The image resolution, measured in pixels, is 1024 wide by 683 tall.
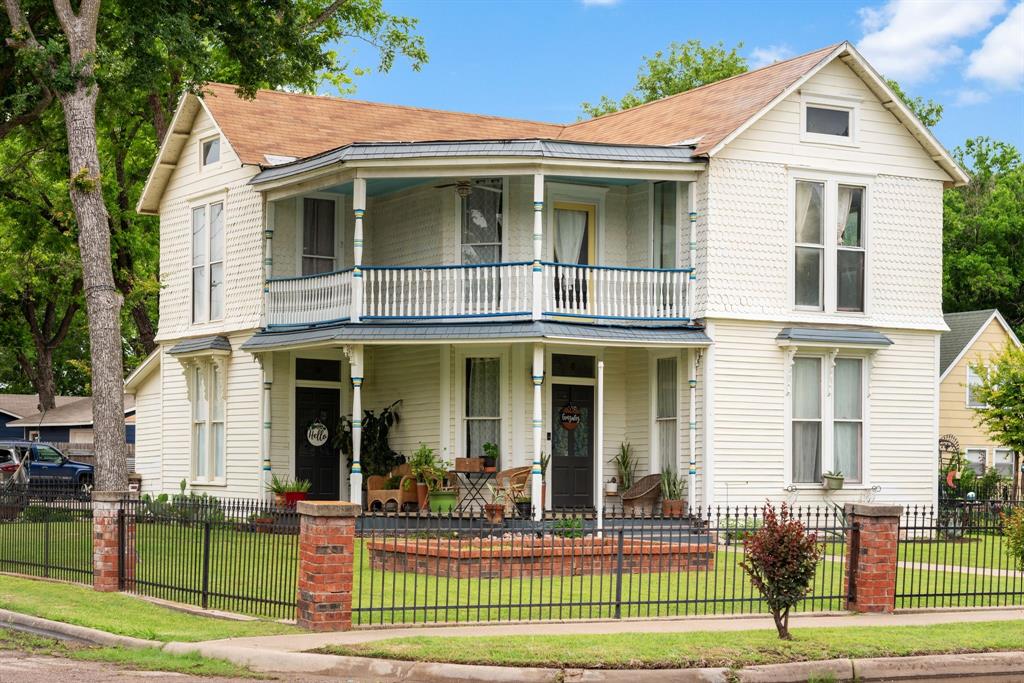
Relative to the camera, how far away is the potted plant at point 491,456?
25.7 metres

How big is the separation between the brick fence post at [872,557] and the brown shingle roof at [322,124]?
1552 cm

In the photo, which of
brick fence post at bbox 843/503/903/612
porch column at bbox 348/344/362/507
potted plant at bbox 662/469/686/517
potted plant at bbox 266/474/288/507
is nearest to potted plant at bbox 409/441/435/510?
porch column at bbox 348/344/362/507

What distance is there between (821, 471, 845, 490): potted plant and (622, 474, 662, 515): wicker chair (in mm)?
2974

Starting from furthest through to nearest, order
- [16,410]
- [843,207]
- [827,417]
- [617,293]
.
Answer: [16,410] → [843,207] → [827,417] → [617,293]

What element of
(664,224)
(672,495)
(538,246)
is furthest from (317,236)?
(672,495)

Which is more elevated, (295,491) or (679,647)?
(295,491)

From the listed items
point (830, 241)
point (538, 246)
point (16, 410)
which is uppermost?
point (830, 241)

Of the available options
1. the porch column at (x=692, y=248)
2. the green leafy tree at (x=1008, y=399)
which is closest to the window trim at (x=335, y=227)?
the porch column at (x=692, y=248)

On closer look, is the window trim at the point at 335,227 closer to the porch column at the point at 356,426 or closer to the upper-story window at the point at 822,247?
the porch column at the point at 356,426

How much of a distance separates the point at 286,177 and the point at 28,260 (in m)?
16.7

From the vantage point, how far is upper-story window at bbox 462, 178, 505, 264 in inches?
1039

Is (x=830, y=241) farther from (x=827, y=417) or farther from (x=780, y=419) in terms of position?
(x=780, y=419)

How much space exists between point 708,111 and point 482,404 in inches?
274

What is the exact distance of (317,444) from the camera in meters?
28.2
